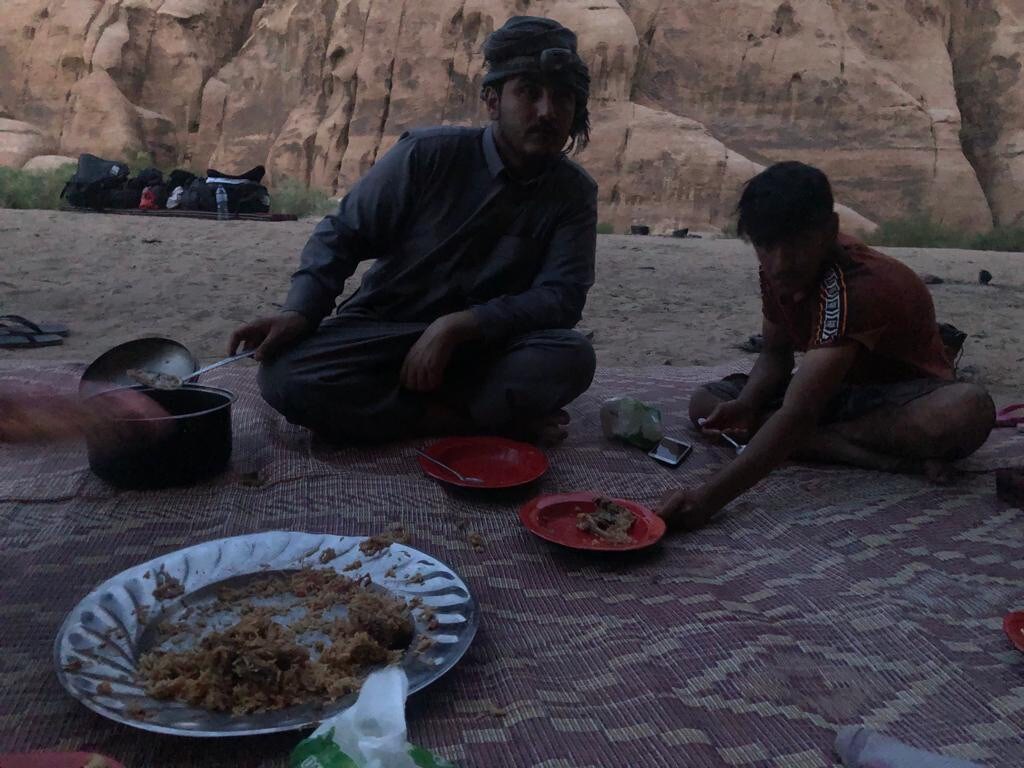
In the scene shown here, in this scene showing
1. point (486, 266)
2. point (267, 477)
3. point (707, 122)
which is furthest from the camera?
point (707, 122)

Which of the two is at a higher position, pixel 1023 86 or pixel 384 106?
pixel 1023 86

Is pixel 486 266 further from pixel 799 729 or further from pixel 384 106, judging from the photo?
pixel 384 106

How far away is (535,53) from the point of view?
9.05 feet

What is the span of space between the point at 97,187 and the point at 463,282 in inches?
406

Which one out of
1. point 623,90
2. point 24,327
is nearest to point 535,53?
point 24,327

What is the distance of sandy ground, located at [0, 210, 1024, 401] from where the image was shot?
15.3 ft

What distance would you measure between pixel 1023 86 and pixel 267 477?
24244 millimetres

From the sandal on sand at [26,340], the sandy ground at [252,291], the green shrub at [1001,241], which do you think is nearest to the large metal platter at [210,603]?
the sandy ground at [252,291]

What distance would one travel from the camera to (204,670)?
140cm

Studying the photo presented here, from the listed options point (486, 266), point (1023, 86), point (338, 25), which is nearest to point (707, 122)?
point (1023, 86)

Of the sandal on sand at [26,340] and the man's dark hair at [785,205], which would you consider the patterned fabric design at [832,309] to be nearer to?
the man's dark hair at [785,205]

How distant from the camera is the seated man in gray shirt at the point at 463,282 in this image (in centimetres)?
277

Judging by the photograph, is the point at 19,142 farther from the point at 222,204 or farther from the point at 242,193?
the point at 222,204

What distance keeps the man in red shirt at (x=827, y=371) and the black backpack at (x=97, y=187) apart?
10.6 metres
